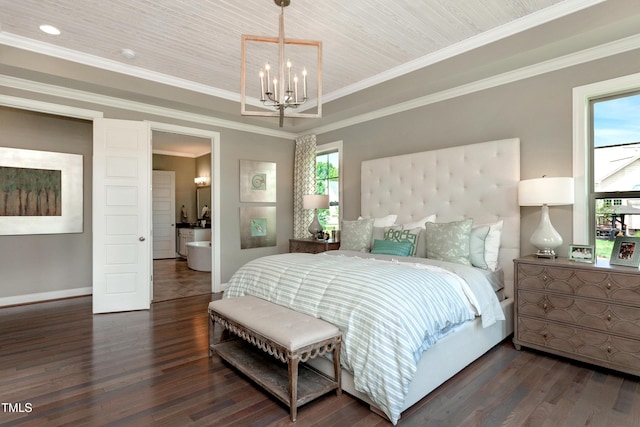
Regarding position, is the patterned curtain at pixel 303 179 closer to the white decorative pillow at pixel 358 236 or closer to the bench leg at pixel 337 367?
the white decorative pillow at pixel 358 236

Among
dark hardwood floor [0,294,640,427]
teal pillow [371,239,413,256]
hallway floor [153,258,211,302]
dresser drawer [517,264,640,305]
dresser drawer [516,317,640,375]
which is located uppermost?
teal pillow [371,239,413,256]

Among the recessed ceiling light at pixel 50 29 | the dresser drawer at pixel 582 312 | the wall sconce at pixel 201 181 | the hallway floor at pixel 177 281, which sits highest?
the recessed ceiling light at pixel 50 29

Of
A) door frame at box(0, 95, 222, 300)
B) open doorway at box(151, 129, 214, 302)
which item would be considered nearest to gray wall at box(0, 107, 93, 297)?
door frame at box(0, 95, 222, 300)

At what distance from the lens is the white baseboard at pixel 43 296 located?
169 inches

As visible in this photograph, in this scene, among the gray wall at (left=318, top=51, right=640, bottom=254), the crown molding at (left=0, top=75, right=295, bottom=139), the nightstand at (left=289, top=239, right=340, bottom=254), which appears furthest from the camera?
the nightstand at (left=289, top=239, right=340, bottom=254)

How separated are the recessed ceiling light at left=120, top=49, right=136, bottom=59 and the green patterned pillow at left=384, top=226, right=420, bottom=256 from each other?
10.8 ft

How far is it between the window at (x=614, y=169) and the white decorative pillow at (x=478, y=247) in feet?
3.18

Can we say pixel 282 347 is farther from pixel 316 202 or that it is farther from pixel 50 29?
pixel 50 29

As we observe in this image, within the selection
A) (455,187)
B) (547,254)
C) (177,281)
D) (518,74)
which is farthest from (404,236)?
(177,281)

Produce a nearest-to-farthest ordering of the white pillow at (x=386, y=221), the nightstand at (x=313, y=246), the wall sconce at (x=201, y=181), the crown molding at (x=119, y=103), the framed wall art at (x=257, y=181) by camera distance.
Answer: the crown molding at (x=119, y=103) → the white pillow at (x=386, y=221) → the nightstand at (x=313, y=246) → the framed wall art at (x=257, y=181) → the wall sconce at (x=201, y=181)

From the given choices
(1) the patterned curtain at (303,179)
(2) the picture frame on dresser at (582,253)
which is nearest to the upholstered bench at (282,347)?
(2) the picture frame on dresser at (582,253)

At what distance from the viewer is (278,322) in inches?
86.7

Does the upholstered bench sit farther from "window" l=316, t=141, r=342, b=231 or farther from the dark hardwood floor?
"window" l=316, t=141, r=342, b=231

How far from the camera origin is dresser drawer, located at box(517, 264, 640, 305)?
92.6 inches
